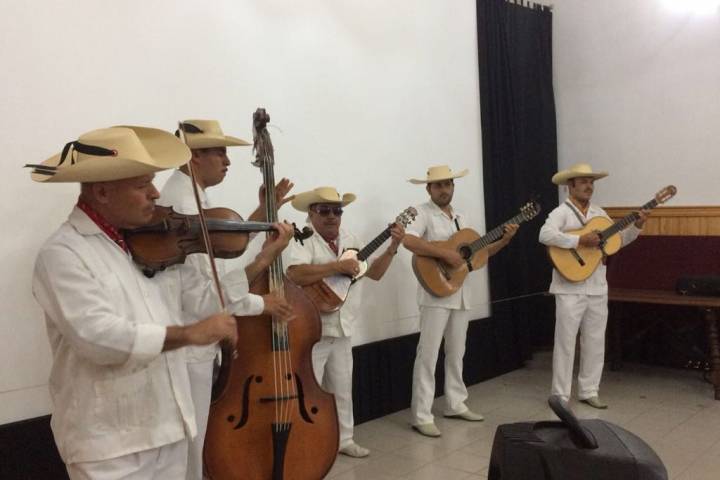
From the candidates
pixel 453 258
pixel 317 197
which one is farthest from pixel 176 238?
pixel 453 258

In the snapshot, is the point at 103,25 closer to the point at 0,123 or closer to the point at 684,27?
the point at 0,123

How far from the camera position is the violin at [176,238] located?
6.02 feet

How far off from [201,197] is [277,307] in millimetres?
549

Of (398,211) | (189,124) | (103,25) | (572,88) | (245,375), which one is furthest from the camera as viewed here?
(572,88)

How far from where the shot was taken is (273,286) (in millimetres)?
2639

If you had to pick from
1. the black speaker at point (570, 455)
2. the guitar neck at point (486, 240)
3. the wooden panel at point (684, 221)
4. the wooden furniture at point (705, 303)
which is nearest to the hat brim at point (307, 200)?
the guitar neck at point (486, 240)

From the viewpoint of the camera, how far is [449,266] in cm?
405

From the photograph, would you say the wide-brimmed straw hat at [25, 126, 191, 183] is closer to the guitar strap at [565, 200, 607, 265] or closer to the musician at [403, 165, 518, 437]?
the musician at [403, 165, 518, 437]

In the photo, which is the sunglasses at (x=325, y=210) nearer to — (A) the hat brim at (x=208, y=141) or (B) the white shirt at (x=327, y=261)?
(B) the white shirt at (x=327, y=261)

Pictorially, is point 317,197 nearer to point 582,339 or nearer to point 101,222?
point 101,222

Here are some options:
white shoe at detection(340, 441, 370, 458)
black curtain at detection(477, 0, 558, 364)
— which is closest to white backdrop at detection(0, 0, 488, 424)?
black curtain at detection(477, 0, 558, 364)

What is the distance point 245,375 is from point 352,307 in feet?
4.04

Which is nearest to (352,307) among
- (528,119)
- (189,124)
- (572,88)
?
(189,124)

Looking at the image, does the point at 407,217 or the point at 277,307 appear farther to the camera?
the point at 407,217
